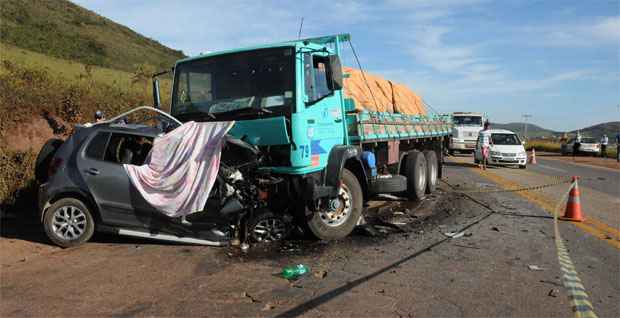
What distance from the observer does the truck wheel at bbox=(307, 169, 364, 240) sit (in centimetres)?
605

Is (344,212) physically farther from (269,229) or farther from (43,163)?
(43,163)

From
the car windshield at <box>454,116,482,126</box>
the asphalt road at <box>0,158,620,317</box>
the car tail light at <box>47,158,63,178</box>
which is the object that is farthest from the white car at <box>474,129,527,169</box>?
the car tail light at <box>47,158,63,178</box>

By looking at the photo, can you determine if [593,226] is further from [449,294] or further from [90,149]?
[90,149]

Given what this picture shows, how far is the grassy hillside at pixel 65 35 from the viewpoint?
25.6m

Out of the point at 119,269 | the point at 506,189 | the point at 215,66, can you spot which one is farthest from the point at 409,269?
the point at 506,189

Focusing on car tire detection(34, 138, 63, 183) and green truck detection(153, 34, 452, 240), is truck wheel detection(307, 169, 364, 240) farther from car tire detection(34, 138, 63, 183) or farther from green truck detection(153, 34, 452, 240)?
car tire detection(34, 138, 63, 183)

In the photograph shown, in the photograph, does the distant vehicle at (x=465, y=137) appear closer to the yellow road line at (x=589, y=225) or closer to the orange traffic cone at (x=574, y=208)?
the yellow road line at (x=589, y=225)

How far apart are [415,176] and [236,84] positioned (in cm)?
482

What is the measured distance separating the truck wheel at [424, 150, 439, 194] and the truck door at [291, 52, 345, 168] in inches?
186

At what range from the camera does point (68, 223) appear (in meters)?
5.69

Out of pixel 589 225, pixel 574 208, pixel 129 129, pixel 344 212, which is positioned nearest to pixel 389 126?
pixel 344 212

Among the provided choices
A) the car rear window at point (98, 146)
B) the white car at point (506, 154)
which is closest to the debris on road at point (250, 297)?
the car rear window at point (98, 146)

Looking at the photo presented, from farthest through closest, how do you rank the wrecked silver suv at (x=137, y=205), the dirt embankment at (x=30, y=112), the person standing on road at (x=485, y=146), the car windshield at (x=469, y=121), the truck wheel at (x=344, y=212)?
the car windshield at (x=469, y=121)
the person standing on road at (x=485, y=146)
the dirt embankment at (x=30, y=112)
the truck wheel at (x=344, y=212)
the wrecked silver suv at (x=137, y=205)

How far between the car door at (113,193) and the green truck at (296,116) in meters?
1.16
